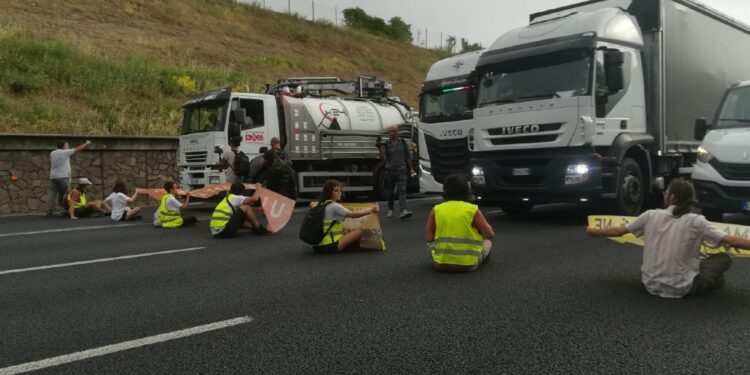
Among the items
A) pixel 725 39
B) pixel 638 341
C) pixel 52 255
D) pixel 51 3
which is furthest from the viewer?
pixel 51 3

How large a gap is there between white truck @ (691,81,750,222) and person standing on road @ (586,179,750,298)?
143 inches

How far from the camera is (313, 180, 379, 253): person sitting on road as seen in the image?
7238 millimetres

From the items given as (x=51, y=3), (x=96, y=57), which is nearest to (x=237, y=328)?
(x=96, y=57)

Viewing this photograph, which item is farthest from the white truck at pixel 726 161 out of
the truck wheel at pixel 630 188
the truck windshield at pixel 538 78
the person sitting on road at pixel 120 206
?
the person sitting on road at pixel 120 206

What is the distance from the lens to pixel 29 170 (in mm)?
15203

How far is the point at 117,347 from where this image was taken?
3.90 metres

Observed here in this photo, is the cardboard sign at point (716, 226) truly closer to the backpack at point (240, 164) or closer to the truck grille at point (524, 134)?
the truck grille at point (524, 134)

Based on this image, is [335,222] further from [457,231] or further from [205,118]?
[205,118]

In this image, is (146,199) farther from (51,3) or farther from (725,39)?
(51,3)

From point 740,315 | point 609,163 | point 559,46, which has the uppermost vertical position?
point 559,46

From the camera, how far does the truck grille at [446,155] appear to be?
1252cm

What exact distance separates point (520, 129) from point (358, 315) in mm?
5934

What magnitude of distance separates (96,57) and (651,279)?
24297 mm

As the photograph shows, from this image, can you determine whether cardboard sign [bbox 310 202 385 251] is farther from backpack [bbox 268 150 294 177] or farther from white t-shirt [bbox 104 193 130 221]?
white t-shirt [bbox 104 193 130 221]
